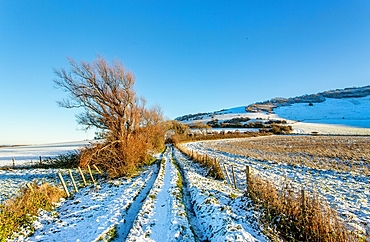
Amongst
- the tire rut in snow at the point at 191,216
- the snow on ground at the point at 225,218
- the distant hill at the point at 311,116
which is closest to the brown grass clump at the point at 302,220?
the snow on ground at the point at 225,218

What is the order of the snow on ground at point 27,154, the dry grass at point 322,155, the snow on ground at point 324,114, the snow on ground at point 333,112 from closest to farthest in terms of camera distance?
the dry grass at point 322,155, the snow on ground at point 27,154, the snow on ground at point 324,114, the snow on ground at point 333,112

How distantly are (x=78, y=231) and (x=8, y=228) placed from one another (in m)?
2.34

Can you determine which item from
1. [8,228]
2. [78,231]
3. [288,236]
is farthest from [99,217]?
[288,236]

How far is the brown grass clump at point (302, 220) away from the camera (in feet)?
16.2

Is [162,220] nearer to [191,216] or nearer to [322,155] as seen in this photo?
[191,216]

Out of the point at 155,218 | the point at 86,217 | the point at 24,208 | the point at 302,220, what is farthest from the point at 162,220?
the point at 24,208

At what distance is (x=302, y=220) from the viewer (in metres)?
5.63

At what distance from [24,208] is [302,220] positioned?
33.0ft

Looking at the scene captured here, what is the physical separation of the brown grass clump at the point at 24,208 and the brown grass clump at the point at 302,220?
8.41 metres

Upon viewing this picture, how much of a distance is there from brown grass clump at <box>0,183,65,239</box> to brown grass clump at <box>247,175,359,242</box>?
8415 millimetres

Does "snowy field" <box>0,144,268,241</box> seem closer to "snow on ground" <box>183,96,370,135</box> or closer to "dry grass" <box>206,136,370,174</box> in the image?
"dry grass" <box>206,136,370,174</box>

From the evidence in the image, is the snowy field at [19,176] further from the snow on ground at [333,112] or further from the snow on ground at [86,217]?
the snow on ground at [333,112]

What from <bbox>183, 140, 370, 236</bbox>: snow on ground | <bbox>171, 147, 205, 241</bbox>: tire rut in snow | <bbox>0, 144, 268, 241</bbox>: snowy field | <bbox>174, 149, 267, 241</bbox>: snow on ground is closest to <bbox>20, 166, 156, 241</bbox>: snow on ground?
<bbox>0, 144, 268, 241</bbox>: snowy field

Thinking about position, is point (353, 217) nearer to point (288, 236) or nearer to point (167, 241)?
point (288, 236)
